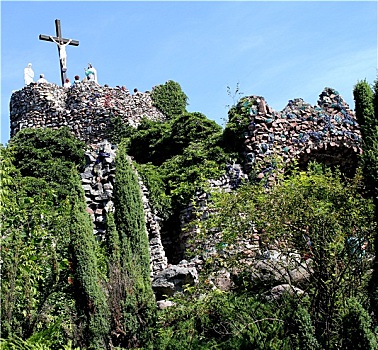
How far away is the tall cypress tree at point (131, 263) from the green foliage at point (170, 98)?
9363 mm

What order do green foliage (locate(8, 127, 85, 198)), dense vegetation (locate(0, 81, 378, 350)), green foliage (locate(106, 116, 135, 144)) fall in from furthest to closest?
green foliage (locate(106, 116, 135, 144)), green foliage (locate(8, 127, 85, 198)), dense vegetation (locate(0, 81, 378, 350))

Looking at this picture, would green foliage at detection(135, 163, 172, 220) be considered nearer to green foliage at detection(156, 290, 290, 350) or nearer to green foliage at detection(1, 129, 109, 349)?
green foliage at detection(1, 129, 109, 349)

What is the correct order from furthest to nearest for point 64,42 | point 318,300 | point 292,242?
point 64,42
point 292,242
point 318,300

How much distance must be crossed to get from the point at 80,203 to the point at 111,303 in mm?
1354

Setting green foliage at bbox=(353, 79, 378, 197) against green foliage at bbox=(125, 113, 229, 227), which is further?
green foliage at bbox=(125, 113, 229, 227)

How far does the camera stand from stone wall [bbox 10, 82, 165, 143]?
56.3 ft

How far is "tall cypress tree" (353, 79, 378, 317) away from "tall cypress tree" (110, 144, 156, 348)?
2.87 meters

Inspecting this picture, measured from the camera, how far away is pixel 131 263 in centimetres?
806

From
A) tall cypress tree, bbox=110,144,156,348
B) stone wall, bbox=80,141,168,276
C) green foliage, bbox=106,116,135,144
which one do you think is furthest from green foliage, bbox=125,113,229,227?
green foliage, bbox=106,116,135,144

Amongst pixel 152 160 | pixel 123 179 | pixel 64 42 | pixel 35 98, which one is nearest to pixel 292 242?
pixel 123 179

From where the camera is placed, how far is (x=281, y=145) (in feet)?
37.1

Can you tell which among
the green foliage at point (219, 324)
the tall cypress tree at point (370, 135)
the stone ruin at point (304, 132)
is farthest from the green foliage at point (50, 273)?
the stone ruin at point (304, 132)

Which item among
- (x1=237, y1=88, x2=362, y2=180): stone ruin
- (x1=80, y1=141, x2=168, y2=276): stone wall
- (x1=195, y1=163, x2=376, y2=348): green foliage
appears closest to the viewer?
(x1=195, y1=163, x2=376, y2=348): green foliage

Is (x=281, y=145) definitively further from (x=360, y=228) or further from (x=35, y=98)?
(x=35, y=98)
